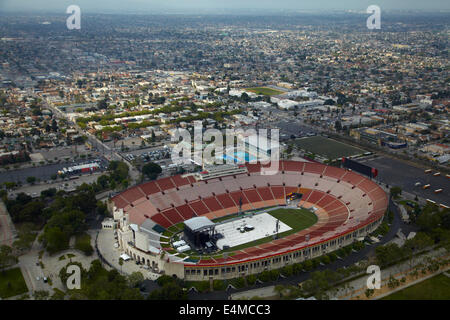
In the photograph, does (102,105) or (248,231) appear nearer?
(248,231)

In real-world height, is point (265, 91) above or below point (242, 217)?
above

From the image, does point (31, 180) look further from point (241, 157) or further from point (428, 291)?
point (428, 291)

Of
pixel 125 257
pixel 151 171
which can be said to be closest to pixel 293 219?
pixel 125 257

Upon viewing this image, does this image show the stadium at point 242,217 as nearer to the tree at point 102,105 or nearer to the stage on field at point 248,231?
the stage on field at point 248,231

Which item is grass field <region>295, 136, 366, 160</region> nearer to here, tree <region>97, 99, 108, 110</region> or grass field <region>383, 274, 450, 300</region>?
grass field <region>383, 274, 450, 300</region>

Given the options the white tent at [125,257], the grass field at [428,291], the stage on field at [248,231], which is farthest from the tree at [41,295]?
the grass field at [428,291]

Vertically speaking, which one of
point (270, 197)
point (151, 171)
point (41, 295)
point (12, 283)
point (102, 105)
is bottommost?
point (12, 283)
